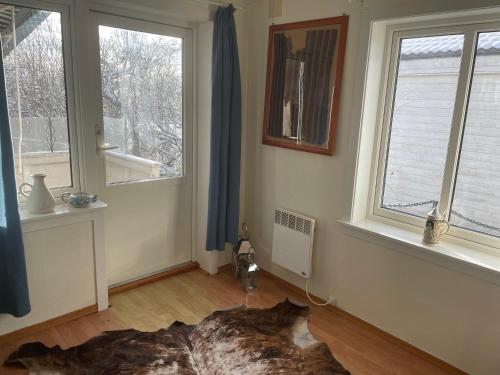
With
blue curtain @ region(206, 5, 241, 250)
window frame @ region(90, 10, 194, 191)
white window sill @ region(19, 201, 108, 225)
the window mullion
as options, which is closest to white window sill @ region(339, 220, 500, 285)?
the window mullion

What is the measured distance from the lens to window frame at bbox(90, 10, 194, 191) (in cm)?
248

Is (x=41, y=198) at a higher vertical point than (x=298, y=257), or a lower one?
higher

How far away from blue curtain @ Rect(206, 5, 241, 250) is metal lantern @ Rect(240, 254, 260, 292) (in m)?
0.24

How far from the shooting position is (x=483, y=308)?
6.58ft

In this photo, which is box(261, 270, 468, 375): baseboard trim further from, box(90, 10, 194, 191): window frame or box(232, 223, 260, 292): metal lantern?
box(90, 10, 194, 191): window frame

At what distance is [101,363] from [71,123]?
4.76 feet

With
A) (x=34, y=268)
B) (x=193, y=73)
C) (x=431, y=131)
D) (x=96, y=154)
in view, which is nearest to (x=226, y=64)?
(x=193, y=73)

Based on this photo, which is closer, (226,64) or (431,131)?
(431,131)

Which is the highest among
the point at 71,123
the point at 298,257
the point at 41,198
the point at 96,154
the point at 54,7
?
the point at 54,7

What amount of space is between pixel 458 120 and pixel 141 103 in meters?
2.05

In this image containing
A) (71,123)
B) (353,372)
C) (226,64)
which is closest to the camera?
(353,372)

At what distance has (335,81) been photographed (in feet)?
8.12

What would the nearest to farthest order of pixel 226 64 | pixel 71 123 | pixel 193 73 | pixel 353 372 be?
pixel 353 372 → pixel 71 123 → pixel 226 64 → pixel 193 73

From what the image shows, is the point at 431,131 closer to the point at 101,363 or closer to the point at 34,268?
the point at 101,363
